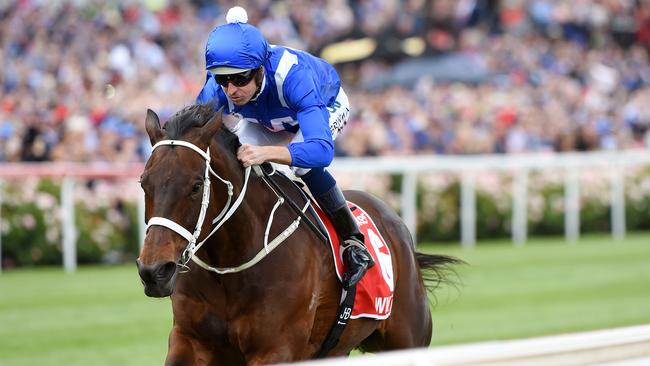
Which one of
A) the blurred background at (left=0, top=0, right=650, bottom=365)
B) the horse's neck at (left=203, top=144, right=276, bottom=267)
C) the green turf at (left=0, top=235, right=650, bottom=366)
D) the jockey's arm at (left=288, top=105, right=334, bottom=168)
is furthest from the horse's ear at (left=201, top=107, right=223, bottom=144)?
the blurred background at (left=0, top=0, right=650, bottom=365)

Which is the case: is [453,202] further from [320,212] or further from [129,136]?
[320,212]

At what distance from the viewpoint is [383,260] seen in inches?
214

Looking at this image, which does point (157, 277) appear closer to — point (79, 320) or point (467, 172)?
point (79, 320)

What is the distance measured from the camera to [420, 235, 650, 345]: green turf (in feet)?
28.3

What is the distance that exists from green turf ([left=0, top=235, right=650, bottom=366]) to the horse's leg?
2.48 m

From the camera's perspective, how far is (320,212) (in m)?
5.22

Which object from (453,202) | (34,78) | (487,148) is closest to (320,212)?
(34,78)

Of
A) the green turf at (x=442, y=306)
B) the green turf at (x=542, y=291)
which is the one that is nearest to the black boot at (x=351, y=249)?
the green turf at (x=542, y=291)

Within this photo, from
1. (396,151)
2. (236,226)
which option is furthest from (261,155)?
(396,151)

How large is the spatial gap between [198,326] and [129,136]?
874 cm

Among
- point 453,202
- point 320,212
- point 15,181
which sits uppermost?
point 320,212

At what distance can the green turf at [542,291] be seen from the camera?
28.3 ft

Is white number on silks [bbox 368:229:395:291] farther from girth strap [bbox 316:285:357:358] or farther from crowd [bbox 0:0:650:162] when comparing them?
crowd [bbox 0:0:650:162]

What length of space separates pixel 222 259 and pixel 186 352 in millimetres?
402
